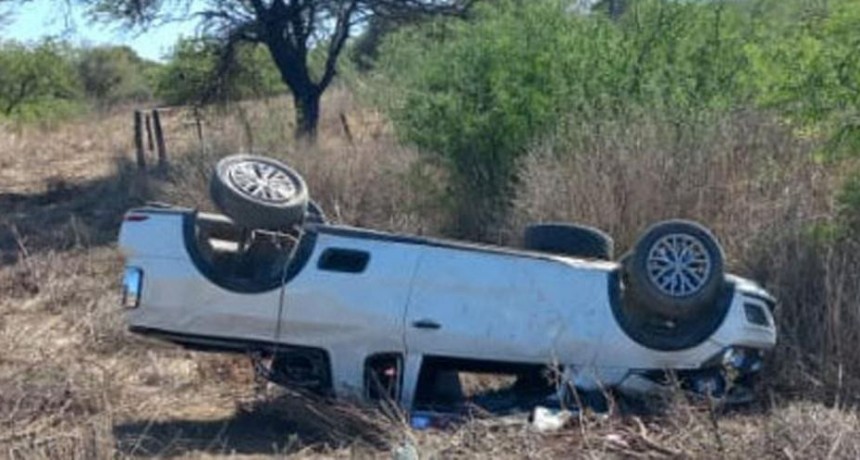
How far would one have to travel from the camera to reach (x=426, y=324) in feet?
24.9

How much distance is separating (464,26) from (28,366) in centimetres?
792

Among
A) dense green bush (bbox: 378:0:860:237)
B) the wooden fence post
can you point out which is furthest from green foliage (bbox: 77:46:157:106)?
dense green bush (bbox: 378:0:860:237)

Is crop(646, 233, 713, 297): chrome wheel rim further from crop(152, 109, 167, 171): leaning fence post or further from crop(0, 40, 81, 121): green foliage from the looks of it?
crop(0, 40, 81, 121): green foliage

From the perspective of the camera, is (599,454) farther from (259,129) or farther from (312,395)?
(259,129)

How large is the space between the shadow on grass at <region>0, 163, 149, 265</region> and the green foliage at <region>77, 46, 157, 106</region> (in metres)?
39.8

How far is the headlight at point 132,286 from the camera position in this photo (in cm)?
769

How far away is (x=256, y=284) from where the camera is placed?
7684mm

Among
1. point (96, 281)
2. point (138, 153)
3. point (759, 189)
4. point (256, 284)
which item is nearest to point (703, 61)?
point (759, 189)

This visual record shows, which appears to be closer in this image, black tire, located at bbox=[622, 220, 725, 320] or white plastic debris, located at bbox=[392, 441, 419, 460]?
white plastic debris, located at bbox=[392, 441, 419, 460]

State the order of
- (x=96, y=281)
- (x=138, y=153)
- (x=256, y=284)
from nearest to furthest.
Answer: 1. (x=256, y=284)
2. (x=96, y=281)
3. (x=138, y=153)

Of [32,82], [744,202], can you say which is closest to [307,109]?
[744,202]

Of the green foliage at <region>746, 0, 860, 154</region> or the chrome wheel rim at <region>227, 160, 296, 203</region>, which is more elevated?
the green foliage at <region>746, 0, 860, 154</region>

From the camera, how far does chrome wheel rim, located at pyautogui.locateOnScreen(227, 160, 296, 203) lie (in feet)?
26.3

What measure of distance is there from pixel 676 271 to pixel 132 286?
9.37 feet
